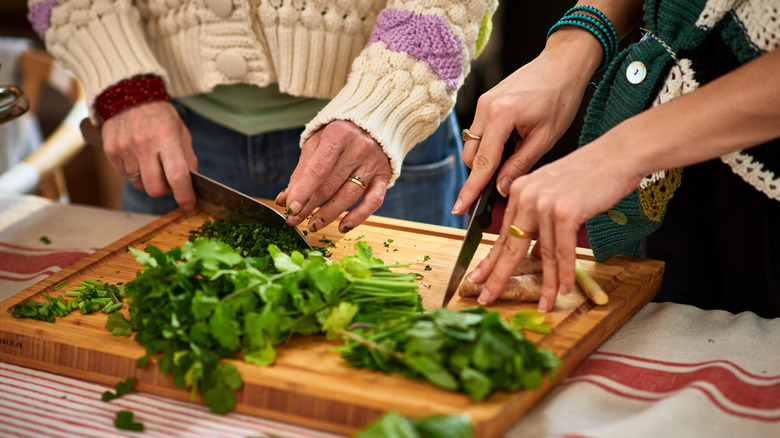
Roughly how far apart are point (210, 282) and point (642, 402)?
2.63 feet

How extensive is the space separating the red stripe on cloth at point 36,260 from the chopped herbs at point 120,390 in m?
0.65

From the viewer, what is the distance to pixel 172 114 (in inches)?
64.6

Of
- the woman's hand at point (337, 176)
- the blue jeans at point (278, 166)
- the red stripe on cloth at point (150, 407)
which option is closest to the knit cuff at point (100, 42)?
the blue jeans at point (278, 166)

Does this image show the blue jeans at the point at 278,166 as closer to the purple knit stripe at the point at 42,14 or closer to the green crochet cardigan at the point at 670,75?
the purple knit stripe at the point at 42,14

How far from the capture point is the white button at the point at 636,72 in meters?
1.24

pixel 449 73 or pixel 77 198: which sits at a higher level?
pixel 449 73

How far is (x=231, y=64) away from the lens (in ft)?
5.31

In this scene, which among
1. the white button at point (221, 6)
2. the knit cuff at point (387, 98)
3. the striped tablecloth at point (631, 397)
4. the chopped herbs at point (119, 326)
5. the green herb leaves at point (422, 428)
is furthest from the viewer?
the white button at point (221, 6)

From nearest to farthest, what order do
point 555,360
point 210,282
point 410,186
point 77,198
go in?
point 555,360
point 210,282
point 410,186
point 77,198

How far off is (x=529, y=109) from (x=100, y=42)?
45.4 inches

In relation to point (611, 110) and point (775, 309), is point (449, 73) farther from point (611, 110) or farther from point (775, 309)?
point (775, 309)

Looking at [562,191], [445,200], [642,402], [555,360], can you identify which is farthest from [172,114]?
[642,402]

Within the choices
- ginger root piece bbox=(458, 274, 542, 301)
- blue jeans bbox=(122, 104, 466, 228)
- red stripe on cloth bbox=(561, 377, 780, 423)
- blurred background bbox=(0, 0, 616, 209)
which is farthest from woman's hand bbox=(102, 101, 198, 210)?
blurred background bbox=(0, 0, 616, 209)

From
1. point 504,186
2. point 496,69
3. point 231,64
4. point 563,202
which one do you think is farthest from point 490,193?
point 496,69
